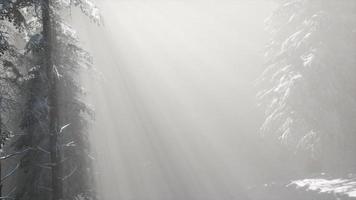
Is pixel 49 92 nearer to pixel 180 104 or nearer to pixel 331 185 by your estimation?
pixel 331 185

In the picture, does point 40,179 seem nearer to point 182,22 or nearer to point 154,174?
point 154,174

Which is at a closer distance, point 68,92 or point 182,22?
point 68,92

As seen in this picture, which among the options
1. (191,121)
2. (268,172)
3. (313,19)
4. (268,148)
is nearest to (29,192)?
(313,19)

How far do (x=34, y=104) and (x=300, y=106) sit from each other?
719 inches

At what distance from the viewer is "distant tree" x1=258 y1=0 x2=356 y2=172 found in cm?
2548

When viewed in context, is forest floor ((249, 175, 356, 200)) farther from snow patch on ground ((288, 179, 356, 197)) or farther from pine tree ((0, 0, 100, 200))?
pine tree ((0, 0, 100, 200))

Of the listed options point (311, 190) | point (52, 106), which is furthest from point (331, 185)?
point (52, 106)

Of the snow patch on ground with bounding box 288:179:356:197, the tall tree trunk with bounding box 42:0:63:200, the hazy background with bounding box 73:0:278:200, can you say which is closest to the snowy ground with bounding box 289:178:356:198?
the snow patch on ground with bounding box 288:179:356:197

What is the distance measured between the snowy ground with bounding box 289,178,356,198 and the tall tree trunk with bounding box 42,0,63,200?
12730 mm

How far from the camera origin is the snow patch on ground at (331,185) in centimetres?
1961

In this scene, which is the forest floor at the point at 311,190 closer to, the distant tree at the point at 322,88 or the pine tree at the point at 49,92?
the distant tree at the point at 322,88

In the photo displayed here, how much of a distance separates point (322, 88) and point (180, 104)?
26.9 m

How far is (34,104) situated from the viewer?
38.8 feet

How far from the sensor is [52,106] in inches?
463
